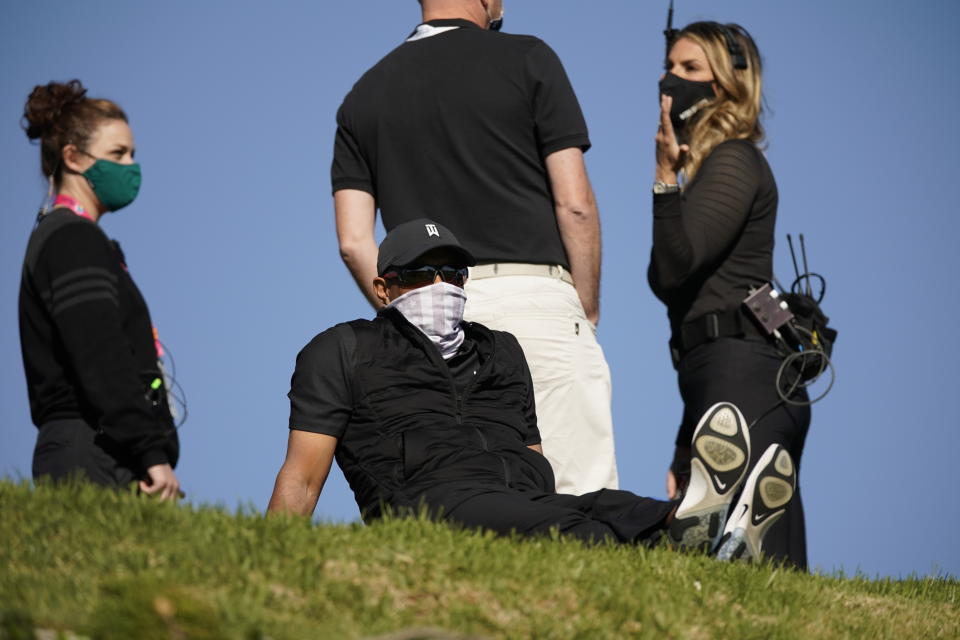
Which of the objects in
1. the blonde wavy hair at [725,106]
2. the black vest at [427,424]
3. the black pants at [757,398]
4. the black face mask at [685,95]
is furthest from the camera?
the black face mask at [685,95]

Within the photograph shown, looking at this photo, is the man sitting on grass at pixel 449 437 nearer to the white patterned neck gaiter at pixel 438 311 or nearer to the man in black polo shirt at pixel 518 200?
the white patterned neck gaiter at pixel 438 311

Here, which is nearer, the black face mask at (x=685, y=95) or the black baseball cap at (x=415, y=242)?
the black baseball cap at (x=415, y=242)

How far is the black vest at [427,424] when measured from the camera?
588 centimetres

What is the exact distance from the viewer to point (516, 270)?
21.3ft

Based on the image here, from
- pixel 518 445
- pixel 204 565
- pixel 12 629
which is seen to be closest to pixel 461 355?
pixel 518 445

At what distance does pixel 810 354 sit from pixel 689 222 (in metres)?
0.96

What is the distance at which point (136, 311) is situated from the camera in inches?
236

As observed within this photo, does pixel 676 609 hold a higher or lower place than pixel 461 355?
lower

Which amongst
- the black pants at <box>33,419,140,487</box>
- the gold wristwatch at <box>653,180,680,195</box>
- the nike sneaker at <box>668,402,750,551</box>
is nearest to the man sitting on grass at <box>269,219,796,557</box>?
the nike sneaker at <box>668,402,750,551</box>

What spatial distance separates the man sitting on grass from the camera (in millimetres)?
5594

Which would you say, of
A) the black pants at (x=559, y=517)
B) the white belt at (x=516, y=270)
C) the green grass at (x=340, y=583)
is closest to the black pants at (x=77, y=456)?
the green grass at (x=340, y=583)

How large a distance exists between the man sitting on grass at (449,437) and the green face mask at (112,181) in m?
1.20

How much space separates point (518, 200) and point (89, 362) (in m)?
2.30

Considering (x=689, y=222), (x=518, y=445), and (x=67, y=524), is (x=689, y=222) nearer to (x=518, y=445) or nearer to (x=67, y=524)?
(x=518, y=445)
